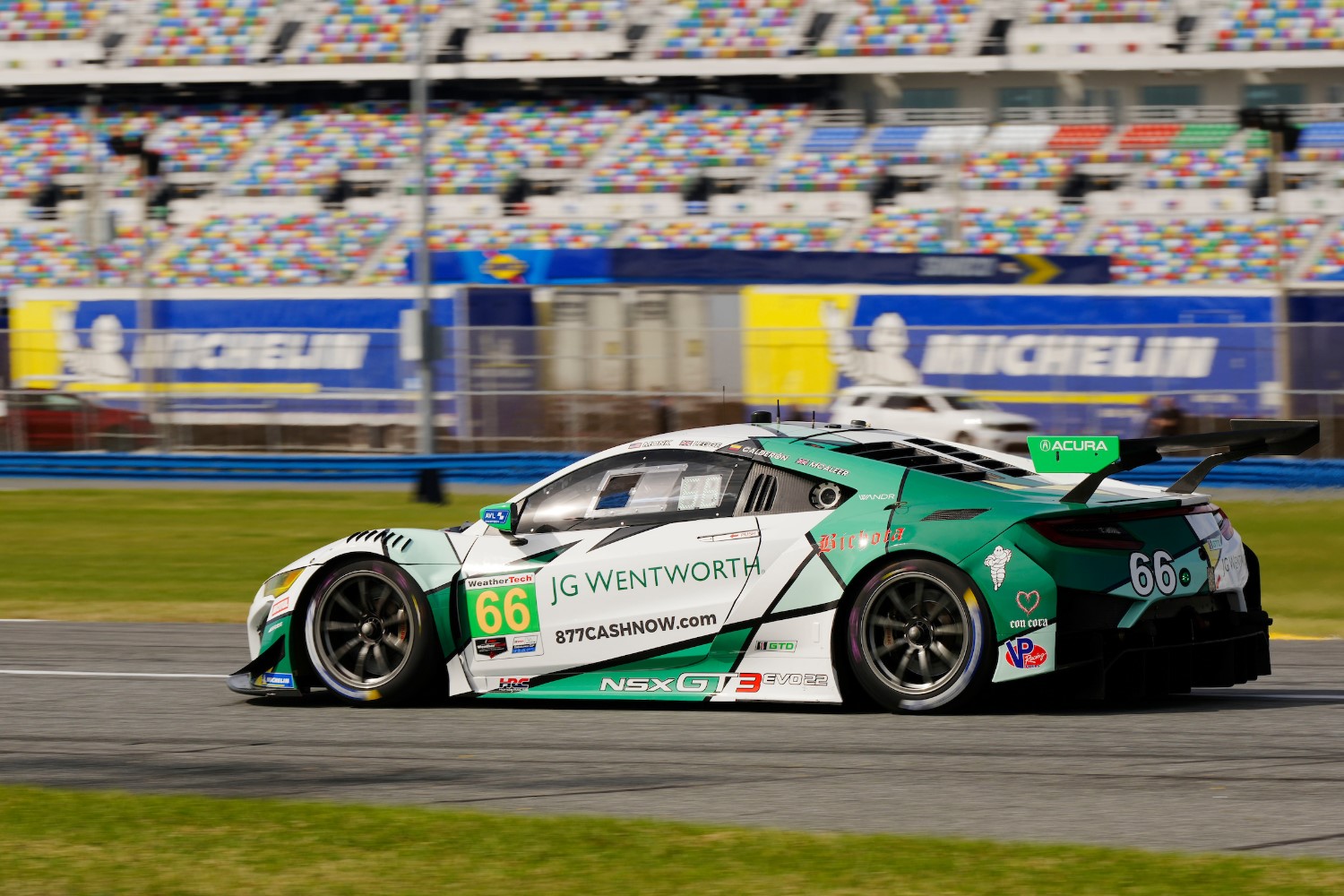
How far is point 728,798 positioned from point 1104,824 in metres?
1.19

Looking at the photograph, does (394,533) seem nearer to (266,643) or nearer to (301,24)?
(266,643)

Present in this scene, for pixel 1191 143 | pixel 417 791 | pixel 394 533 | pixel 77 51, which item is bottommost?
pixel 417 791

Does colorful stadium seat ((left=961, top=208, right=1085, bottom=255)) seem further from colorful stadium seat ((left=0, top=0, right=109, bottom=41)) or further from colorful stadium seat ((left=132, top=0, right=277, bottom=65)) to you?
colorful stadium seat ((left=0, top=0, right=109, bottom=41))

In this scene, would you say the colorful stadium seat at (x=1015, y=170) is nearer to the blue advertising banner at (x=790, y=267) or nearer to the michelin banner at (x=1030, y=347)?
the blue advertising banner at (x=790, y=267)

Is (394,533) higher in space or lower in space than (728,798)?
higher

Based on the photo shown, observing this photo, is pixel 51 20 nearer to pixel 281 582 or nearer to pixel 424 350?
pixel 424 350

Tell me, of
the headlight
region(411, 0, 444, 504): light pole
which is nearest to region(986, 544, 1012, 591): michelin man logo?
the headlight

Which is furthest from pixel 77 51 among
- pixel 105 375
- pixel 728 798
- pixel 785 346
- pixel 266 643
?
pixel 728 798

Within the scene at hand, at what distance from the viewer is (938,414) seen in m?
23.7

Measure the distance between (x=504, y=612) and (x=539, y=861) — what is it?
2994mm

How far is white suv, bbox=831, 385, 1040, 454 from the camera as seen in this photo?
23547mm

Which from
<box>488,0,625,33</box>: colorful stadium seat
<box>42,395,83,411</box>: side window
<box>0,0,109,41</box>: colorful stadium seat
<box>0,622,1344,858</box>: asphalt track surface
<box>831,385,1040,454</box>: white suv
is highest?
<box>0,0,109,41</box>: colorful stadium seat

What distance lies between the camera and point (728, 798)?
5727 millimetres

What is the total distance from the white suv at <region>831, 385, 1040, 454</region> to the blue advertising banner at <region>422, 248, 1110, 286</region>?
3467mm
